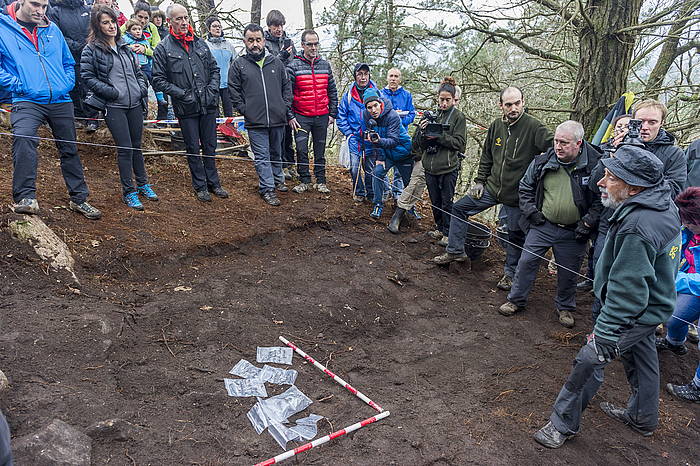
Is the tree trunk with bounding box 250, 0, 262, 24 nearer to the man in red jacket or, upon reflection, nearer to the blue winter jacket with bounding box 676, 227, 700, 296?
the man in red jacket

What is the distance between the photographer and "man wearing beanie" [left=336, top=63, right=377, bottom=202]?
23.5ft

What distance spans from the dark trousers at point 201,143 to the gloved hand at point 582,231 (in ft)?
16.1

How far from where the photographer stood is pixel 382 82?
12.9 meters

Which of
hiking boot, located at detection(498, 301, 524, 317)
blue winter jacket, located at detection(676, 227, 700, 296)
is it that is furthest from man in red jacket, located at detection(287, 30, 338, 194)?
blue winter jacket, located at detection(676, 227, 700, 296)

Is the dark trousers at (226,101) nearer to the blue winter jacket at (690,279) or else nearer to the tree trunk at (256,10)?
the tree trunk at (256,10)

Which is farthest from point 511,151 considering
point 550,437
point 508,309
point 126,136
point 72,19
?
point 72,19

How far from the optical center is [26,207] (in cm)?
475

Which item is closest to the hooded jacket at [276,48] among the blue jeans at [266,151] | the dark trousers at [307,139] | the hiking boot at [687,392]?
the dark trousers at [307,139]

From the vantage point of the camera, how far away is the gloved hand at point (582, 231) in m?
4.60

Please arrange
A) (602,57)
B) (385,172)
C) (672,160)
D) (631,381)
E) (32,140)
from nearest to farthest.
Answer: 1. (631,381)
2. (672,160)
3. (32,140)
4. (602,57)
5. (385,172)

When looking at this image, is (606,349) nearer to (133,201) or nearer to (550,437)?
(550,437)

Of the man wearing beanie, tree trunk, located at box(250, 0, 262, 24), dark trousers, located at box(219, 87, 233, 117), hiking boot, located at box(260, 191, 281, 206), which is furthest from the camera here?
tree trunk, located at box(250, 0, 262, 24)

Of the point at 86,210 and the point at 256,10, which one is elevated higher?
the point at 256,10

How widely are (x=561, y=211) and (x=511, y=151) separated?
1038 millimetres
